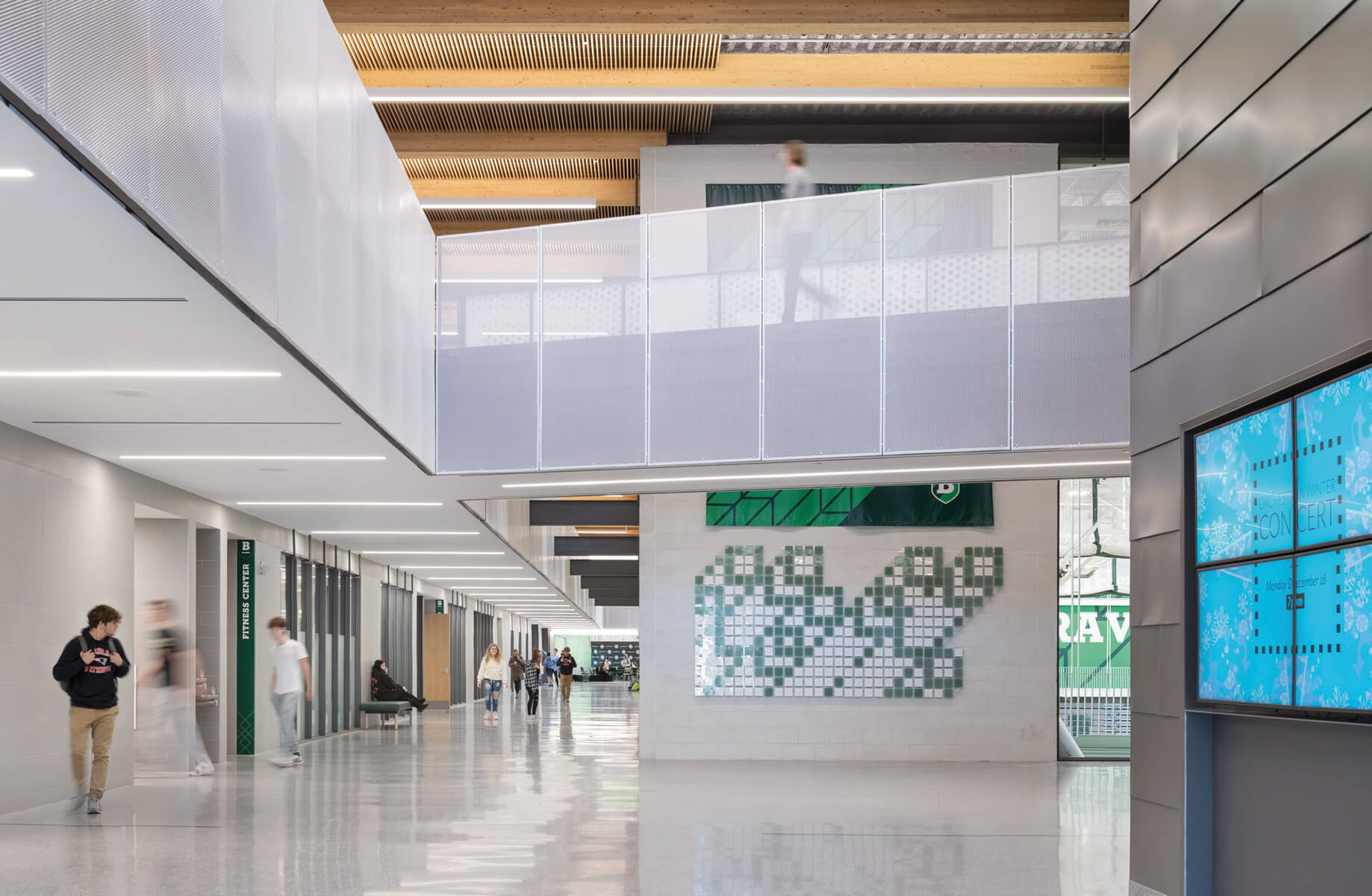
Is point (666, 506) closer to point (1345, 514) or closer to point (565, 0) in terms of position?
point (565, 0)

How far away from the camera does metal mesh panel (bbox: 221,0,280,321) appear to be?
20.6 ft

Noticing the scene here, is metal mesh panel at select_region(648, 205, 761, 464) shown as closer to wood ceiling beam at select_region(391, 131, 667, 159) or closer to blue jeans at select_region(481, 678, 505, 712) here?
wood ceiling beam at select_region(391, 131, 667, 159)

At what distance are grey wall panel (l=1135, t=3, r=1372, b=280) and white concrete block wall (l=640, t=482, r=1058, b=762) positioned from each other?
11229 millimetres

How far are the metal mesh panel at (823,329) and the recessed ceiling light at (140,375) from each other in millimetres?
5353

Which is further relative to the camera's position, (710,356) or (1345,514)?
(710,356)

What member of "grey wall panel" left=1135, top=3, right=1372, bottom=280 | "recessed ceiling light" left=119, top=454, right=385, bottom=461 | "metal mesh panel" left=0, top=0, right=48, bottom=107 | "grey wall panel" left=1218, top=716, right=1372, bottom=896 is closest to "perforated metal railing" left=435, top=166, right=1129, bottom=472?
"recessed ceiling light" left=119, top=454, right=385, bottom=461

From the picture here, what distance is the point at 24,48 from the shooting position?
405cm

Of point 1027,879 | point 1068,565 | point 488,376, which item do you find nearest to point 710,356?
point 488,376

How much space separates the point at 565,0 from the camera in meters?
13.1

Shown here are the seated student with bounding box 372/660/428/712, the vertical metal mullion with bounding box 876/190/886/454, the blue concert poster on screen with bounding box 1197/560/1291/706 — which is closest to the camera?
the blue concert poster on screen with bounding box 1197/560/1291/706

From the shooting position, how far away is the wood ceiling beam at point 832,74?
1495 cm

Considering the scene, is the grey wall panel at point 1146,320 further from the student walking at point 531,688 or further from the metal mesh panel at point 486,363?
the student walking at point 531,688

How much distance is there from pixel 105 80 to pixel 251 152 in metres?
1.97

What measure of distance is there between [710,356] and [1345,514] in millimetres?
8665
